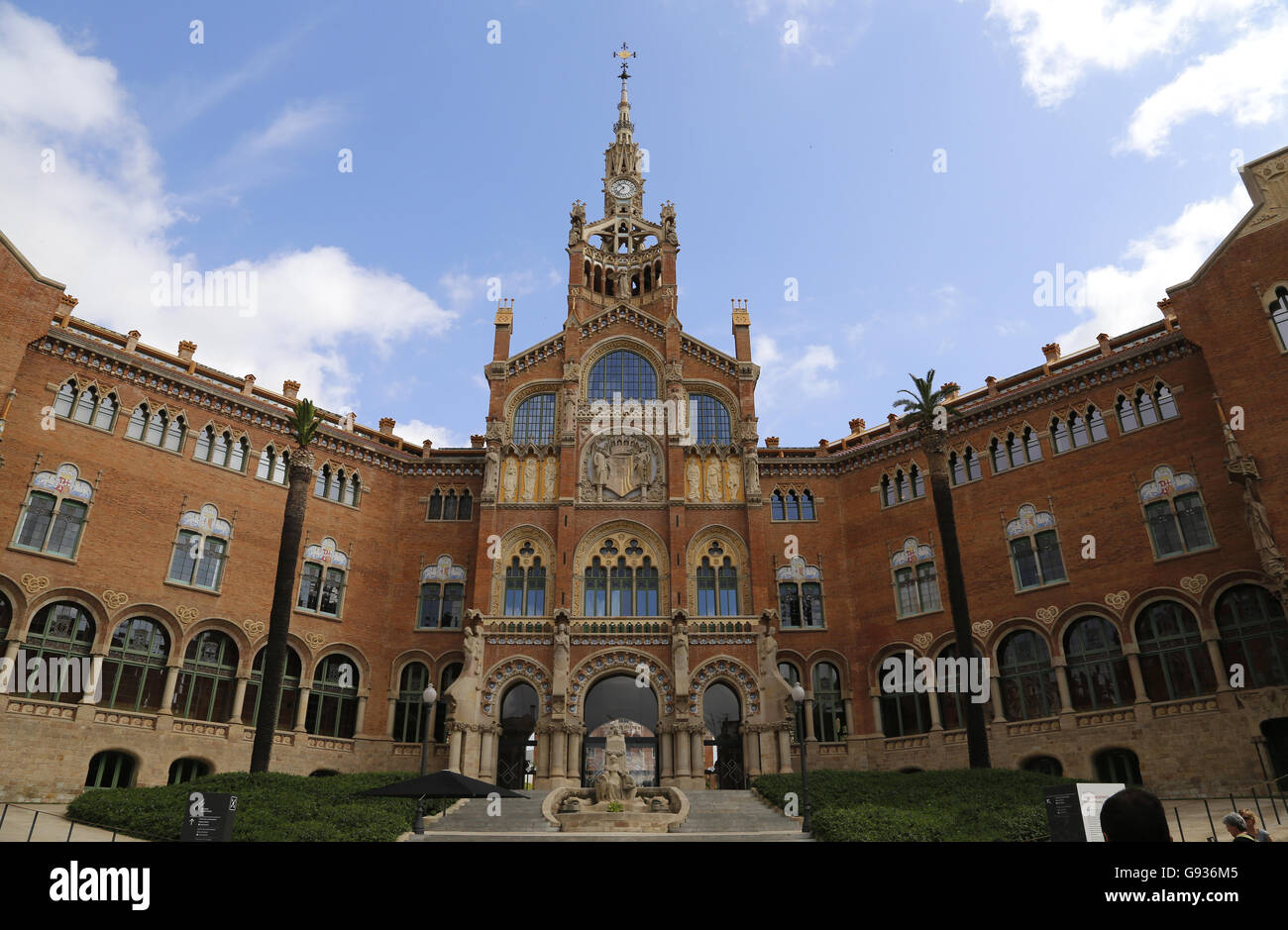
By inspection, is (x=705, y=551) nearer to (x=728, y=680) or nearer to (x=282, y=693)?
(x=728, y=680)

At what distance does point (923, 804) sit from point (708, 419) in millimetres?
23428

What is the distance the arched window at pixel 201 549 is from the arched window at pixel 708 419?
22799 mm

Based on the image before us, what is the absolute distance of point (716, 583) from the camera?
136 ft

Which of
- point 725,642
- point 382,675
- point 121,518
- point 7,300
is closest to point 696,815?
point 725,642

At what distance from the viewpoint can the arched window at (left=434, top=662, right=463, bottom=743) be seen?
4016 centimetres

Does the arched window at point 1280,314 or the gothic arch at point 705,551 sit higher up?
the arched window at point 1280,314

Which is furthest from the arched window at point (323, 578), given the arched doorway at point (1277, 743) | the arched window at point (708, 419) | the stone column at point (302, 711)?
the arched doorway at point (1277, 743)

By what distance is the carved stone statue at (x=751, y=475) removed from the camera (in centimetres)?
4241

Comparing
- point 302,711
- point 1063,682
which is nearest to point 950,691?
point 1063,682

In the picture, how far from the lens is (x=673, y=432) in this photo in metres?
44.0

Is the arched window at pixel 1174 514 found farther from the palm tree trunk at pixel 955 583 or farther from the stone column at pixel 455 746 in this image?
the stone column at pixel 455 746
